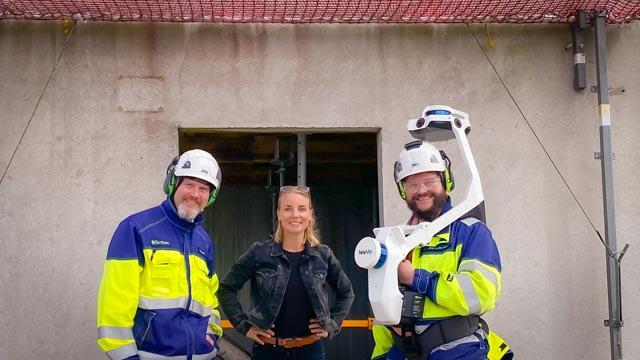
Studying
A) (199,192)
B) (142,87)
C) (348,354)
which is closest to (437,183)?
(199,192)

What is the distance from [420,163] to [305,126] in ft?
6.81

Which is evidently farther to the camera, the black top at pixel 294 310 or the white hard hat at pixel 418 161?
the black top at pixel 294 310

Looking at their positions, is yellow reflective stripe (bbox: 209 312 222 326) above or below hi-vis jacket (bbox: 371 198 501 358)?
below

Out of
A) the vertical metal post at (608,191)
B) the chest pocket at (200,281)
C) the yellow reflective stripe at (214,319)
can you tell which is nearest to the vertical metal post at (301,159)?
the yellow reflective stripe at (214,319)

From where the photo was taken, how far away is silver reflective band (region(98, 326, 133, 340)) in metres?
4.35

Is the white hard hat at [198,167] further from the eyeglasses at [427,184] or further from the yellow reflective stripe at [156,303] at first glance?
the eyeglasses at [427,184]

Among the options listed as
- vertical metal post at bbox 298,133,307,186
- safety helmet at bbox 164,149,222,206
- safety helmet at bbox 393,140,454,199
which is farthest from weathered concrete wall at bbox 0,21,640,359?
safety helmet at bbox 393,140,454,199

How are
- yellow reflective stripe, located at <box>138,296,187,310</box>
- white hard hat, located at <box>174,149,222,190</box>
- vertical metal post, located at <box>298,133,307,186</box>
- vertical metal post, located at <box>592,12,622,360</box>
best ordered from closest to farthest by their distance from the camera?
yellow reflective stripe, located at <box>138,296,187,310</box> < white hard hat, located at <box>174,149,222,190</box> < vertical metal post, located at <box>592,12,622,360</box> < vertical metal post, located at <box>298,133,307,186</box>

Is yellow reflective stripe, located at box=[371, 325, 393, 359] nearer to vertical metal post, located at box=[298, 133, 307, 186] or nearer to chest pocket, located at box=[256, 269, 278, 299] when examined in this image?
chest pocket, located at box=[256, 269, 278, 299]

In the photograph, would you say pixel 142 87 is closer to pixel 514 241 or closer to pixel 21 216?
pixel 21 216

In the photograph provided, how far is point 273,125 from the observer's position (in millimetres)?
6297

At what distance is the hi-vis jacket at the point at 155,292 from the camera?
4367 millimetres

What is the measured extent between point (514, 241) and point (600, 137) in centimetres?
102

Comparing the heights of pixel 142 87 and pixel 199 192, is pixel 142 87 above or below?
above
